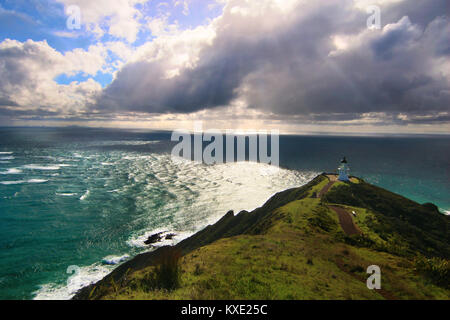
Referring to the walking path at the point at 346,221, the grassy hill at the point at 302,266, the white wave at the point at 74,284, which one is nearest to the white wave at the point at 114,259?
the white wave at the point at 74,284

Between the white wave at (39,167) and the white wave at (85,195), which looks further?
the white wave at (39,167)

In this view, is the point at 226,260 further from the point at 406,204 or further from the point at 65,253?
the point at 406,204

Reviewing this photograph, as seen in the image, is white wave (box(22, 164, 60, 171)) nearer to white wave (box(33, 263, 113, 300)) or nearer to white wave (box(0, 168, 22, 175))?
white wave (box(0, 168, 22, 175))

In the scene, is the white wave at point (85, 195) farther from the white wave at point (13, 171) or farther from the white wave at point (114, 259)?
the white wave at point (13, 171)

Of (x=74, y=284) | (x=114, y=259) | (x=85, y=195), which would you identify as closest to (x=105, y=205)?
(x=85, y=195)

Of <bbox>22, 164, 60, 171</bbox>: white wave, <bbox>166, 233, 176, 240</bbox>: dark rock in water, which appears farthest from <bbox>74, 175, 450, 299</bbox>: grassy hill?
<bbox>22, 164, 60, 171</bbox>: white wave

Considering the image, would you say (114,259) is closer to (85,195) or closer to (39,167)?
(85,195)

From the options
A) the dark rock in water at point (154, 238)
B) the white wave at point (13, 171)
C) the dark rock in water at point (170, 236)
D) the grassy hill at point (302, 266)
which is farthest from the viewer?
the white wave at point (13, 171)
